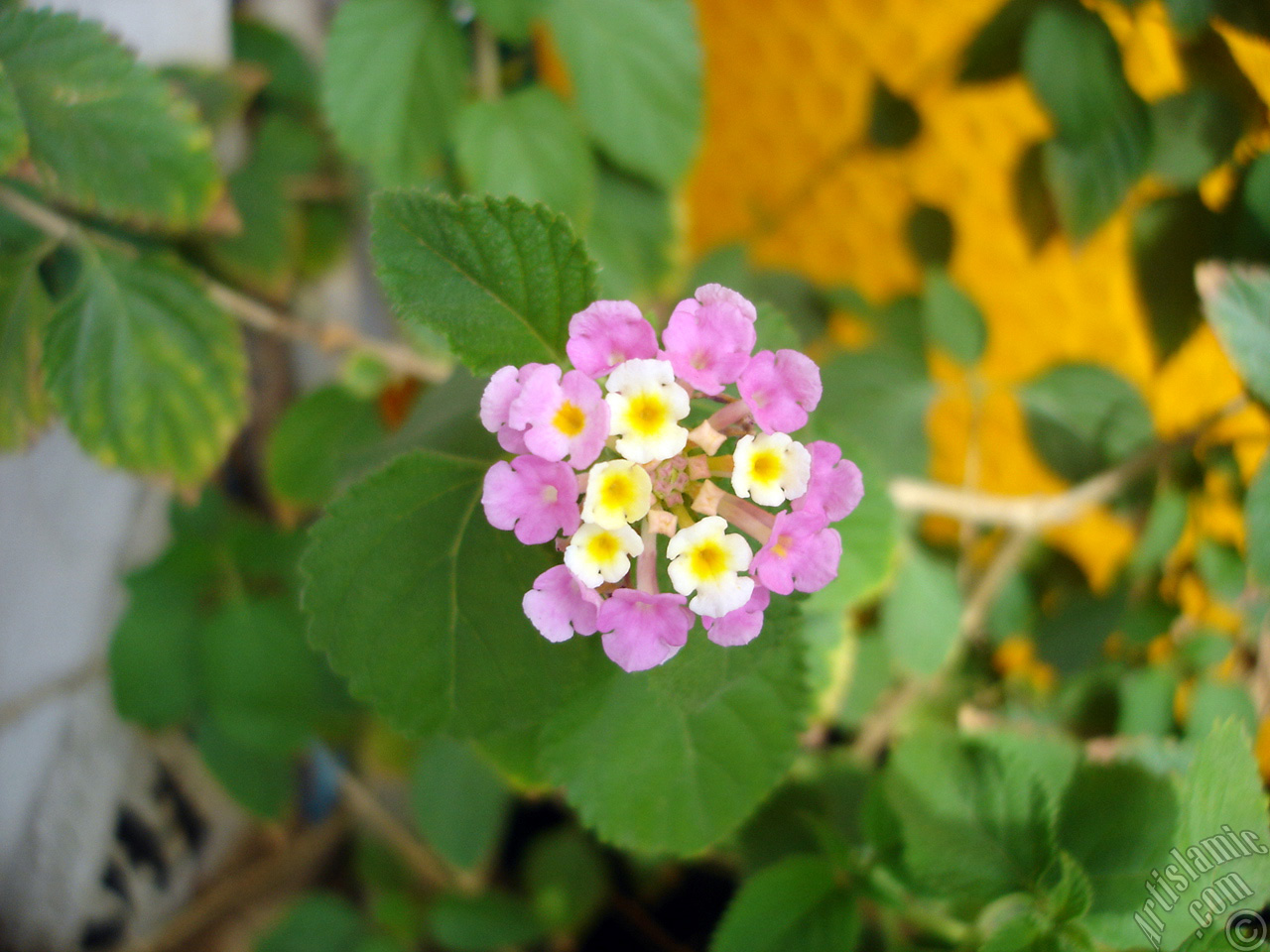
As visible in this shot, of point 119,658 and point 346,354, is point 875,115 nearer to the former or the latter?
point 346,354

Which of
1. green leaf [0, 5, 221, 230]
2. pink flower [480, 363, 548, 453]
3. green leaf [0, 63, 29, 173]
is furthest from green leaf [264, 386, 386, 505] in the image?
pink flower [480, 363, 548, 453]

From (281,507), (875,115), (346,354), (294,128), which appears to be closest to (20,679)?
(281,507)

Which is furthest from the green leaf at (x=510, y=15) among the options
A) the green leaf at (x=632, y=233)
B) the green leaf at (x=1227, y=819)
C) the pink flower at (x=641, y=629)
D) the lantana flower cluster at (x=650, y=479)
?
the green leaf at (x=1227, y=819)

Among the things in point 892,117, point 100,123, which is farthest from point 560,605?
point 892,117

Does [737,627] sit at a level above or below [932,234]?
above

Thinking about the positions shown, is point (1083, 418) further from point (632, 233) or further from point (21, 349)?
point (21, 349)

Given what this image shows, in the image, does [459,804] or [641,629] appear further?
[459,804]
